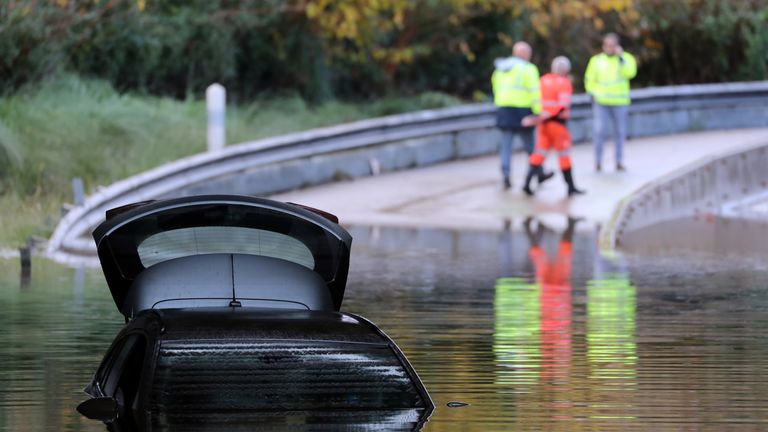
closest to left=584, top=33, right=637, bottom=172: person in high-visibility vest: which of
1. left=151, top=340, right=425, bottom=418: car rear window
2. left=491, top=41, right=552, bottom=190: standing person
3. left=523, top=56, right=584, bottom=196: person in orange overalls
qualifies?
left=491, top=41, right=552, bottom=190: standing person

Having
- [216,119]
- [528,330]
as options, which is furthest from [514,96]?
[528,330]

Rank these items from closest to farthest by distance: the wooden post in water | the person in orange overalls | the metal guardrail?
1. the wooden post in water
2. the metal guardrail
3. the person in orange overalls

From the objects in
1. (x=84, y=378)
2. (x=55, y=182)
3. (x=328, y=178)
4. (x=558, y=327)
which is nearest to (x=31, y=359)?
(x=84, y=378)

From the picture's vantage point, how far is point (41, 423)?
28.6ft

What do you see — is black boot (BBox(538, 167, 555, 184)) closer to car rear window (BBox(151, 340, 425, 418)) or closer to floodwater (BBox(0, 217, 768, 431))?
floodwater (BBox(0, 217, 768, 431))

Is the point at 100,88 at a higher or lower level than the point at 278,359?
higher

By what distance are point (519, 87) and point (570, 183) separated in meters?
1.54

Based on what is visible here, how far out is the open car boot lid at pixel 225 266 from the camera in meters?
8.95

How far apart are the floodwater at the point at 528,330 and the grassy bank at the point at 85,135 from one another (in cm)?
331

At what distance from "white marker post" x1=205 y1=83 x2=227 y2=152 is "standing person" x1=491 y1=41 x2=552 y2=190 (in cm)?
378

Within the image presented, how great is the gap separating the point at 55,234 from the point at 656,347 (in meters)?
8.45

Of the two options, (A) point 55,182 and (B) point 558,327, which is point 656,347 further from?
(A) point 55,182

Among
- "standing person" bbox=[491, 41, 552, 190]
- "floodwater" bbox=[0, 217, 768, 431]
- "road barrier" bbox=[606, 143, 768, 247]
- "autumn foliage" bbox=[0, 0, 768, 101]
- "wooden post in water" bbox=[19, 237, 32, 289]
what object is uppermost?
"autumn foliage" bbox=[0, 0, 768, 101]

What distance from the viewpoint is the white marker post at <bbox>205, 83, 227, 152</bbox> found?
24500 millimetres
